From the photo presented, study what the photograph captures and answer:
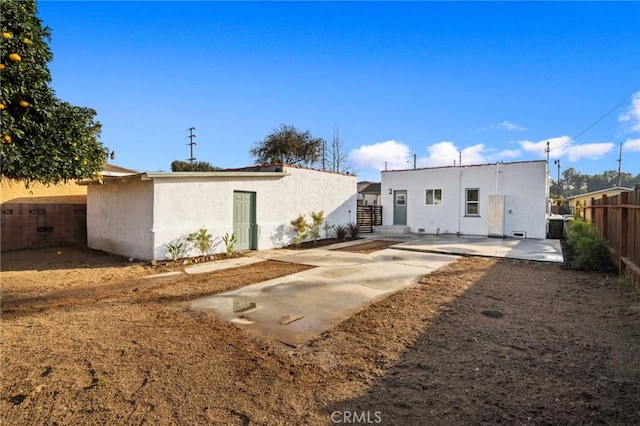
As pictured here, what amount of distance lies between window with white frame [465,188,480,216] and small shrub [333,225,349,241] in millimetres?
6351

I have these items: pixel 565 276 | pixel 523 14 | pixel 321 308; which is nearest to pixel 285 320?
pixel 321 308

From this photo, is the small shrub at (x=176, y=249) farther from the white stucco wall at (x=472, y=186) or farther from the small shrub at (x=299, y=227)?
the white stucco wall at (x=472, y=186)

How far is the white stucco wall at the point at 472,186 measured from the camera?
578 inches

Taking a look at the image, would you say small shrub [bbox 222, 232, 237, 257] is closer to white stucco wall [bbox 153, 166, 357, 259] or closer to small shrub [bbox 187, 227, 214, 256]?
white stucco wall [bbox 153, 166, 357, 259]

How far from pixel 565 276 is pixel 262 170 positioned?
9.89 m

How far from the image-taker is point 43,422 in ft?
7.68

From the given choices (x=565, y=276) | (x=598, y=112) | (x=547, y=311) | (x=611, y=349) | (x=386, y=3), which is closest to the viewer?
(x=611, y=349)

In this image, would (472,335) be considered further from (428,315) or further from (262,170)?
(262,170)

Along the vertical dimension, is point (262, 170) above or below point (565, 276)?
above

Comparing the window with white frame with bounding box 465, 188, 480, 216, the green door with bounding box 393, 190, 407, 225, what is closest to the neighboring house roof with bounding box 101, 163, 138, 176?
the green door with bounding box 393, 190, 407, 225

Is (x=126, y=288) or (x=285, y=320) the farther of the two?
(x=126, y=288)

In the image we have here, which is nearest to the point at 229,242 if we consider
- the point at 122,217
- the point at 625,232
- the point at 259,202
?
the point at 259,202

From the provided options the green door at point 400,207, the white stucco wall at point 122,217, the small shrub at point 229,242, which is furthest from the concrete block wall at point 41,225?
the green door at point 400,207

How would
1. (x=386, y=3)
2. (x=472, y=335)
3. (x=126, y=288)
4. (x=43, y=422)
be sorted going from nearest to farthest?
1. (x=43, y=422)
2. (x=472, y=335)
3. (x=126, y=288)
4. (x=386, y=3)
